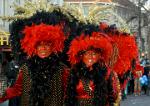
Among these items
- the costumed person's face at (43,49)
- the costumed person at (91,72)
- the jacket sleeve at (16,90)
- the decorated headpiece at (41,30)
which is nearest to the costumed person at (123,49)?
the decorated headpiece at (41,30)

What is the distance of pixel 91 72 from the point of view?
21.8 feet

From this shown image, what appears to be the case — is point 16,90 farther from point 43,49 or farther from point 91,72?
point 91,72

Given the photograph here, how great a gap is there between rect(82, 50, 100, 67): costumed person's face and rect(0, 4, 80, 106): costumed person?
1.72 ft

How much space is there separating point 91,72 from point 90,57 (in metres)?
0.17

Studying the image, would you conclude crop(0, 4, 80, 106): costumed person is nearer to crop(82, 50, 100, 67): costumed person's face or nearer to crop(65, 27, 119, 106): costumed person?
crop(65, 27, 119, 106): costumed person

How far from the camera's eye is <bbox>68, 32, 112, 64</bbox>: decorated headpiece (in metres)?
6.61

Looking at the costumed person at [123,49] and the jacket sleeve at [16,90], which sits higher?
the costumed person at [123,49]

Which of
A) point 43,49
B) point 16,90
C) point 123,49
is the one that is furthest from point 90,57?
point 16,90

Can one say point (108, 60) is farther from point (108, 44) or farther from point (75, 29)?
point (75, 29)

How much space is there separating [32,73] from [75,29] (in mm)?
738

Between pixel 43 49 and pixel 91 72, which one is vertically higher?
pixel 43 49

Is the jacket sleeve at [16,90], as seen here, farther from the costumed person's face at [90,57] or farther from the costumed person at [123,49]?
the costumed person at [123,49]

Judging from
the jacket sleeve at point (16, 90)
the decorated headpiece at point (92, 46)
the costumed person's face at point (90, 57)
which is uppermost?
the decorated headpiece at point (92, 46)

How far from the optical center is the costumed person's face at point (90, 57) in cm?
662
